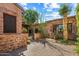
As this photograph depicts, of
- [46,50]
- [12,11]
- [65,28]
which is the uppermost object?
[12,11]

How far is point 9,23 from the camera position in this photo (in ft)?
16.1

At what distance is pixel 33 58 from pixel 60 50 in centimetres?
56

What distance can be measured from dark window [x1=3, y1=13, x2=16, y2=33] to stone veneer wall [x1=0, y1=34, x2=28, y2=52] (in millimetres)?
142

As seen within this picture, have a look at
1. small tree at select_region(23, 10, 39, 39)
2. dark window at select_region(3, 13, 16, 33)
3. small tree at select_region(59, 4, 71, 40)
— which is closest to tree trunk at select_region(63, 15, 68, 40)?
small tree at select_region(59, 4, 71, 40)

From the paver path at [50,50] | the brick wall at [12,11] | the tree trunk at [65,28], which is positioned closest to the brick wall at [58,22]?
the tree trunk at [65,28]

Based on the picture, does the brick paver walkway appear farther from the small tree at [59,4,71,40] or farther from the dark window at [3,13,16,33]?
the dark window at [3,13,16,33]

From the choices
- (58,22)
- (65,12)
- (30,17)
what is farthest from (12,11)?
(65,12)

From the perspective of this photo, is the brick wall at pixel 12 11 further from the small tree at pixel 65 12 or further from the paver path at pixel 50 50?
the small tree at pixel 65 12

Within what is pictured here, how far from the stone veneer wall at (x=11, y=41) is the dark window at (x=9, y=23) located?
142 mm

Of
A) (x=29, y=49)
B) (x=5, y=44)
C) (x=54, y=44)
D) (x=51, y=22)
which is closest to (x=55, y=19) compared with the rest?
(x=51, y=22)

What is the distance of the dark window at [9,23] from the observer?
15.9ft

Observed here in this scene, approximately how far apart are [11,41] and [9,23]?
41 centimetres

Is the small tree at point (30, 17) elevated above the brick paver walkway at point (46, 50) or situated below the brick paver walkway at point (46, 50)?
above

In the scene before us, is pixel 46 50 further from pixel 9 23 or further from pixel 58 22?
pixel 9 23
